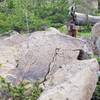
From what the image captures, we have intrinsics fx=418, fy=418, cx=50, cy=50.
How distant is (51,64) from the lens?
20.8 feet

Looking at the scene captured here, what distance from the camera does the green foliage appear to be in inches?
221

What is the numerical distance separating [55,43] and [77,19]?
19.2ft

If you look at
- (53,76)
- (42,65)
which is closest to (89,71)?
(53,76)

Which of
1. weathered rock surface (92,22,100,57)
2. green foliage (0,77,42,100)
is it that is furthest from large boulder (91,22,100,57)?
green foliage (0,77,42,100)

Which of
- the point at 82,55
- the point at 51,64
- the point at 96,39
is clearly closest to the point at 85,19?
the point at 96,39

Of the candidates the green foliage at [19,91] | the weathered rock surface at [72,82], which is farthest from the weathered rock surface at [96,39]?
the green foliage at [19,91]

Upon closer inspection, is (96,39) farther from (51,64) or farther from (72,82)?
(72,82)

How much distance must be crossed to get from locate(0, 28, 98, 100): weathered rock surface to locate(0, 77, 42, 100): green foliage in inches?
6.4

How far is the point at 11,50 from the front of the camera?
7.03 meters

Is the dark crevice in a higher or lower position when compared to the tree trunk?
higher

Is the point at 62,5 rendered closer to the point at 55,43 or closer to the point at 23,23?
the point at 23,23

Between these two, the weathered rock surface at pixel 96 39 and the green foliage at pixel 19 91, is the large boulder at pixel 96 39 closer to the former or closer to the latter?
the weathered rock surface at pixel 96 39

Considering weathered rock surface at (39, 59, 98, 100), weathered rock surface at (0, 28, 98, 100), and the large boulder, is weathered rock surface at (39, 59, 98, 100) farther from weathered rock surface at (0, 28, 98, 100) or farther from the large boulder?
the large boulder

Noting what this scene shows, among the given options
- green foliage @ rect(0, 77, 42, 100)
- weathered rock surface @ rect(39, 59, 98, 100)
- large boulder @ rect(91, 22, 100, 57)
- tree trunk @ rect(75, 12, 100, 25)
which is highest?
weathered rock surface @ rect(39, 59, 98, 100)
